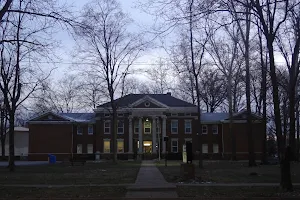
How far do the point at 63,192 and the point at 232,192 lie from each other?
239 inches

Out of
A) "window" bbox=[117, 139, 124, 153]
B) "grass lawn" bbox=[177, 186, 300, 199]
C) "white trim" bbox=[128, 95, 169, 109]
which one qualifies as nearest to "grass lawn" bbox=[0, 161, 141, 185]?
"grass lawn" bbox=[177, 186, 300, 199]

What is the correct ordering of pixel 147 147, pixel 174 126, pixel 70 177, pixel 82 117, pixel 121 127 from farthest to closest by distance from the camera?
1. pixel 82 117
2. pixel 121 127
3. pixel 174 126
4. pixel 147 147
5. pixel 70 177

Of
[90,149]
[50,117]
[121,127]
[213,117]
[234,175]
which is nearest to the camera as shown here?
[234,175]

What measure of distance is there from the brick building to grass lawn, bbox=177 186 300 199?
4966 centimetres

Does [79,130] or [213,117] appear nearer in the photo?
[79,130]

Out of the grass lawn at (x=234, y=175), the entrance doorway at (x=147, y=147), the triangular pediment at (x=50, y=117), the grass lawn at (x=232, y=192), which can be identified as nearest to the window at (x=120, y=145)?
the entrance doorway at (x=147, y=147)

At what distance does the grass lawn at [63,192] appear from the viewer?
→ 14344 millimetres

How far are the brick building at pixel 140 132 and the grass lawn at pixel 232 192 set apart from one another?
49.7 metres

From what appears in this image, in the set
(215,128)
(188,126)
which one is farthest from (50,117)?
(215,128)

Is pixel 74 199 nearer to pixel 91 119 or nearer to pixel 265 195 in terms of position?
pixel 265 195

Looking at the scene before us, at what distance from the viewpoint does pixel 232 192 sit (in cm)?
1508

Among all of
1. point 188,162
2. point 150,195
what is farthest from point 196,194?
point 188,162

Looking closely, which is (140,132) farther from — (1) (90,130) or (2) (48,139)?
(2) (48,139)

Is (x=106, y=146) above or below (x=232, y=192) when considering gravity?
above
